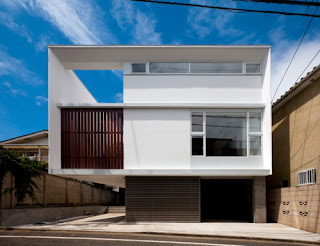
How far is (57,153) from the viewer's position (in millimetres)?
12469

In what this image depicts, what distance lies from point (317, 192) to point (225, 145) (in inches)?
163

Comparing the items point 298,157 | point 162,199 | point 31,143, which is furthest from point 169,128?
point 31,143

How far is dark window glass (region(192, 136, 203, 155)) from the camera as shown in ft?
41.7

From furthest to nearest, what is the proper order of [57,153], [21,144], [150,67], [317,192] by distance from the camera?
[21,144], [150,67], [57,153], [317,192]

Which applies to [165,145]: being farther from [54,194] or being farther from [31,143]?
[31,143]

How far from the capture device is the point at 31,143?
2733 centimetres

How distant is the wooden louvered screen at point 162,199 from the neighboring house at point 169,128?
0.04 m

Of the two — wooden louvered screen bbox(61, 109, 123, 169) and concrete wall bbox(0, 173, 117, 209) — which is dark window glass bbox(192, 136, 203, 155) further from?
concrete wall bbox(0, 173, 117, 209)

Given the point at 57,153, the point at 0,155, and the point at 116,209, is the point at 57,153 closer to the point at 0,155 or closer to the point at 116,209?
the point at 0,155

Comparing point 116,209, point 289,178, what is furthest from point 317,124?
point 116,209

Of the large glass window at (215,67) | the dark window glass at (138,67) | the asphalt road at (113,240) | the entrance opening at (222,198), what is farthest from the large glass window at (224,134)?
the asphalt road at (113,240)

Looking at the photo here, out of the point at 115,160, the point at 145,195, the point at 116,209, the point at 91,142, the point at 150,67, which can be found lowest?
the point at 116,209

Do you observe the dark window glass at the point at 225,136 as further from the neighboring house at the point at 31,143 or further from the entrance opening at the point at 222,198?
the neighboring house at the point at 31,143

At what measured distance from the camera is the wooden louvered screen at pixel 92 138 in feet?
41.5
